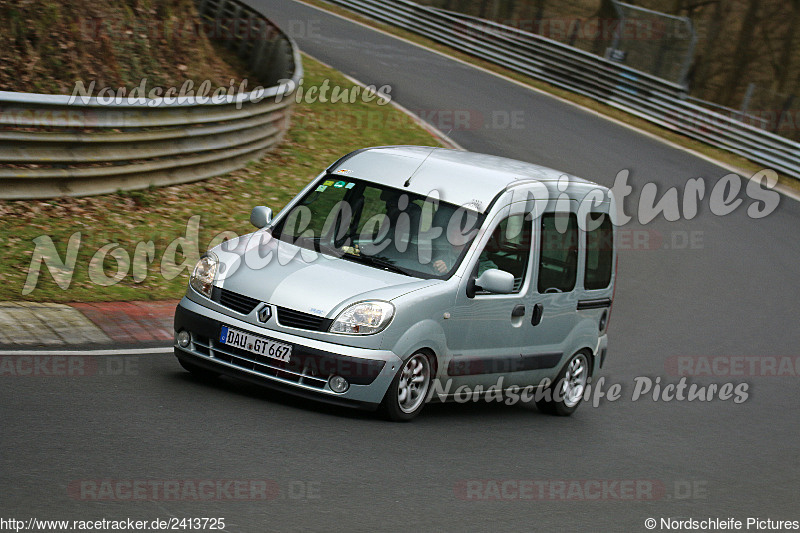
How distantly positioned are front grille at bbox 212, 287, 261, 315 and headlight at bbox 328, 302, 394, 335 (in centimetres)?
62

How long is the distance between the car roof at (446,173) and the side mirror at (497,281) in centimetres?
71

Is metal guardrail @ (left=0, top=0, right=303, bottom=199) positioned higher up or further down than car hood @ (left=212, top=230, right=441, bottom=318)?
further down

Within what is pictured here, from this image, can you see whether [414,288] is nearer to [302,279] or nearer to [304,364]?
[302,279]

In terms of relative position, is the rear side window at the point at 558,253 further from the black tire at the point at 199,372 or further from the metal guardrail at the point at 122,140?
the metal guardrail at the point at 122,140

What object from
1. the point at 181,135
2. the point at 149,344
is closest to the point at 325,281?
the point at 149,344

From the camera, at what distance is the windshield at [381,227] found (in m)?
8.34

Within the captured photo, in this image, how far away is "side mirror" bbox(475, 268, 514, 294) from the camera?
26.2ft

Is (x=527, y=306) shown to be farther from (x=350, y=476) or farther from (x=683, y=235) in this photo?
(x=683, y=235)

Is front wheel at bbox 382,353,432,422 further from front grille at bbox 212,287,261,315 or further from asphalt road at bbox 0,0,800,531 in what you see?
front grille at bbox 212,287,261,315

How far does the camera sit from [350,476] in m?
6.62

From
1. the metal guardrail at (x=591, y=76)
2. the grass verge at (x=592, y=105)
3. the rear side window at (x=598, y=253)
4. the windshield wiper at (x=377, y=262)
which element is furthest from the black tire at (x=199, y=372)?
the metal guardrail at (x=591, y=76)

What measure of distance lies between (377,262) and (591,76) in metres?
23.2

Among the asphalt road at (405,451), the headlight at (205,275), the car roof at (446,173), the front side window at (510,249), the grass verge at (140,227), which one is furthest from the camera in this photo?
the grass verge at (140,227)

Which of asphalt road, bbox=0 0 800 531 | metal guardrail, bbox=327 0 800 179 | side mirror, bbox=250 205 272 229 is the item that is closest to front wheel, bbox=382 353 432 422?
asphalt road, bbox=0 0 800 531
